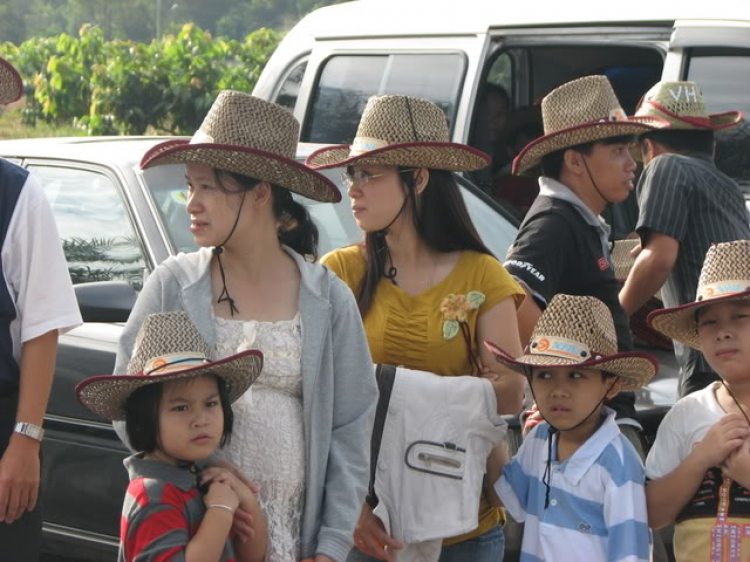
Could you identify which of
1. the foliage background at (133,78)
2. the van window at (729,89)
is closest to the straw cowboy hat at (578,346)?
the van window at (729,89)

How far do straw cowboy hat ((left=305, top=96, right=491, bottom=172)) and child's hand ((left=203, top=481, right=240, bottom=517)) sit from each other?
3.74ft

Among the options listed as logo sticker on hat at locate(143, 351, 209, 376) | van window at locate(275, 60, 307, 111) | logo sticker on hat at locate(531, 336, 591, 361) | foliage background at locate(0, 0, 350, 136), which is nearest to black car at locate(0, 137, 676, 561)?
logo sticker on hat at locate(531, 336, 591, 361)

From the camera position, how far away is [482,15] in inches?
285

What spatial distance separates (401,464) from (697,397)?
81 centimetres

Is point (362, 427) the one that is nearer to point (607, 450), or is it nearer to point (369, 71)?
point (607, 450)

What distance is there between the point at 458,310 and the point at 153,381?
101cm

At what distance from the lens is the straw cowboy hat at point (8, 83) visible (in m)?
3.88

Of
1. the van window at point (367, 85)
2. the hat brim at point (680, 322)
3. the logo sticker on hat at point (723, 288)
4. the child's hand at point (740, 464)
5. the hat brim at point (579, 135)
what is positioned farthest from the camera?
the van window at point (367, 85)

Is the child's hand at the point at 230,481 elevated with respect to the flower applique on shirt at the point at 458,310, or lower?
lower

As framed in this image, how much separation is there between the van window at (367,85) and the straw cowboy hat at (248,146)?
3706mm

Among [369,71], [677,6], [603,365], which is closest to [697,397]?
[603,365]

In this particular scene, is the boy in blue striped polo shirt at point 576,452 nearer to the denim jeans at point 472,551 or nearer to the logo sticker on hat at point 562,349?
the logo sticker on hat at point 562,349

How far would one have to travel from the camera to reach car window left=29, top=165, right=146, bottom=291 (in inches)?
206

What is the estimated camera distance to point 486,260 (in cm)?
394
